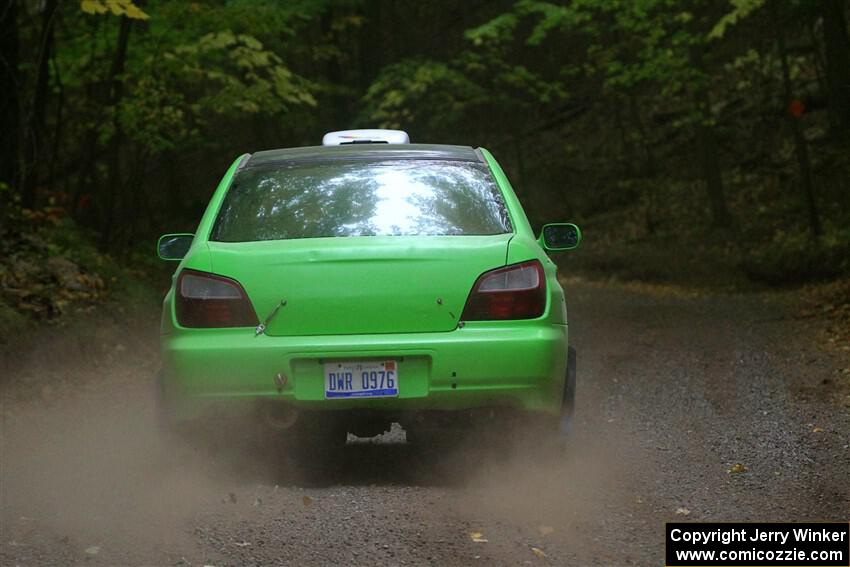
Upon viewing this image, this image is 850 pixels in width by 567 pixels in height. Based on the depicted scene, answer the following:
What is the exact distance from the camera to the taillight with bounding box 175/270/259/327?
18.4 ft

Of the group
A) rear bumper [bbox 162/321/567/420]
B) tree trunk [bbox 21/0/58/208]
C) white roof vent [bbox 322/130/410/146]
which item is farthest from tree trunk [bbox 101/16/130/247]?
rear bumper [bbox 162/321/567/420]

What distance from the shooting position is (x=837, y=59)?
55.6 feet

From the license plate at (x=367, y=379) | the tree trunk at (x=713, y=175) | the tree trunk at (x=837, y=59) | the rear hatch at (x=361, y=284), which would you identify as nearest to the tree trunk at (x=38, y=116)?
the rear hatch at (x=361, y=284)

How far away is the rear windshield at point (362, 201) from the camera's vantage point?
5.99 m

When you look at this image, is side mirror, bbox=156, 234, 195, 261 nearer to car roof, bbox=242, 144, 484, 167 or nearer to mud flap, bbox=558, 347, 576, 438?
car roof, bbox=242, 144, 484, 167

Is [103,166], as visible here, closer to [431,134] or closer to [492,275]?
[431,134]

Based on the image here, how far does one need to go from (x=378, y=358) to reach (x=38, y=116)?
485 inches

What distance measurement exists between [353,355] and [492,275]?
2.45 ft

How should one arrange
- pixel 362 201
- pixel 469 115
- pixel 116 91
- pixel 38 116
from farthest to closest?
pixel 469 115, pixel 116 91, pixel 38 116, pixel 362 201

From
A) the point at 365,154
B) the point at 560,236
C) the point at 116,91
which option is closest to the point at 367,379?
the point at 365,154

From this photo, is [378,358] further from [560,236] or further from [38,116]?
[38,116]

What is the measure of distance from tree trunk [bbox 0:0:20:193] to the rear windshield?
8396mm

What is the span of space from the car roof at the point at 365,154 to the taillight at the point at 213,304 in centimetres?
118

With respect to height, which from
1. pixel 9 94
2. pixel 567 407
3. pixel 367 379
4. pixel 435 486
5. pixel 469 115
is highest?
pixel 9 94
